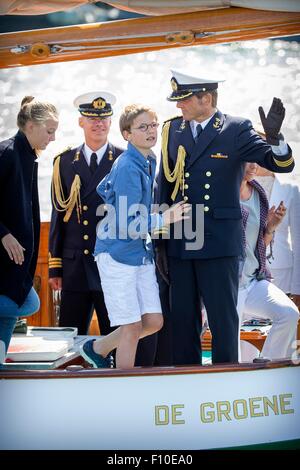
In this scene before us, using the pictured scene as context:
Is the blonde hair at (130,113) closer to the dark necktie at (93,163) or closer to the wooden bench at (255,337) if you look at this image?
the dark necktie at (93,163)

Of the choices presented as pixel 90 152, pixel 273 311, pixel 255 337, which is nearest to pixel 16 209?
pixel 90 152

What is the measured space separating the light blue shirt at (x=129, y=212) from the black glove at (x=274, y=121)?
0.57 metres

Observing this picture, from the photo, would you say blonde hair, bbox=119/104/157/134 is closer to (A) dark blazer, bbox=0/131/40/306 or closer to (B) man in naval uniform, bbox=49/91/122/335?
(B) man in naval uniform, bbox=49/91/122/335

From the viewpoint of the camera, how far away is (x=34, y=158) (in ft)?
16.6

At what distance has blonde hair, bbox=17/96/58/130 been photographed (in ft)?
16.4

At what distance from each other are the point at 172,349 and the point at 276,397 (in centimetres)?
56

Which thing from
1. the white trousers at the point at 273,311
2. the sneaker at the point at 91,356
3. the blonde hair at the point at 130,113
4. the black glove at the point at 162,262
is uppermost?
the blonde hair at the point at 130,113

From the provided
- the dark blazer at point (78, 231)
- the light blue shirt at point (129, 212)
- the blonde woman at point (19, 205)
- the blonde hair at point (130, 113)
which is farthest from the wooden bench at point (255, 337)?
the blonde hair at point (130, 113)

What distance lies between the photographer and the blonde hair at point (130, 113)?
4977 mm

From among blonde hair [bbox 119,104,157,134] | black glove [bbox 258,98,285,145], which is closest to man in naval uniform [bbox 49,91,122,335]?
blonde hair [bbox 119,104,157,134]

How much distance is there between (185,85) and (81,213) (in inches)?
33.5

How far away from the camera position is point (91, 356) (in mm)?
5168

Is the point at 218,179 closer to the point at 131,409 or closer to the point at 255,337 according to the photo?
the point at 131,409
